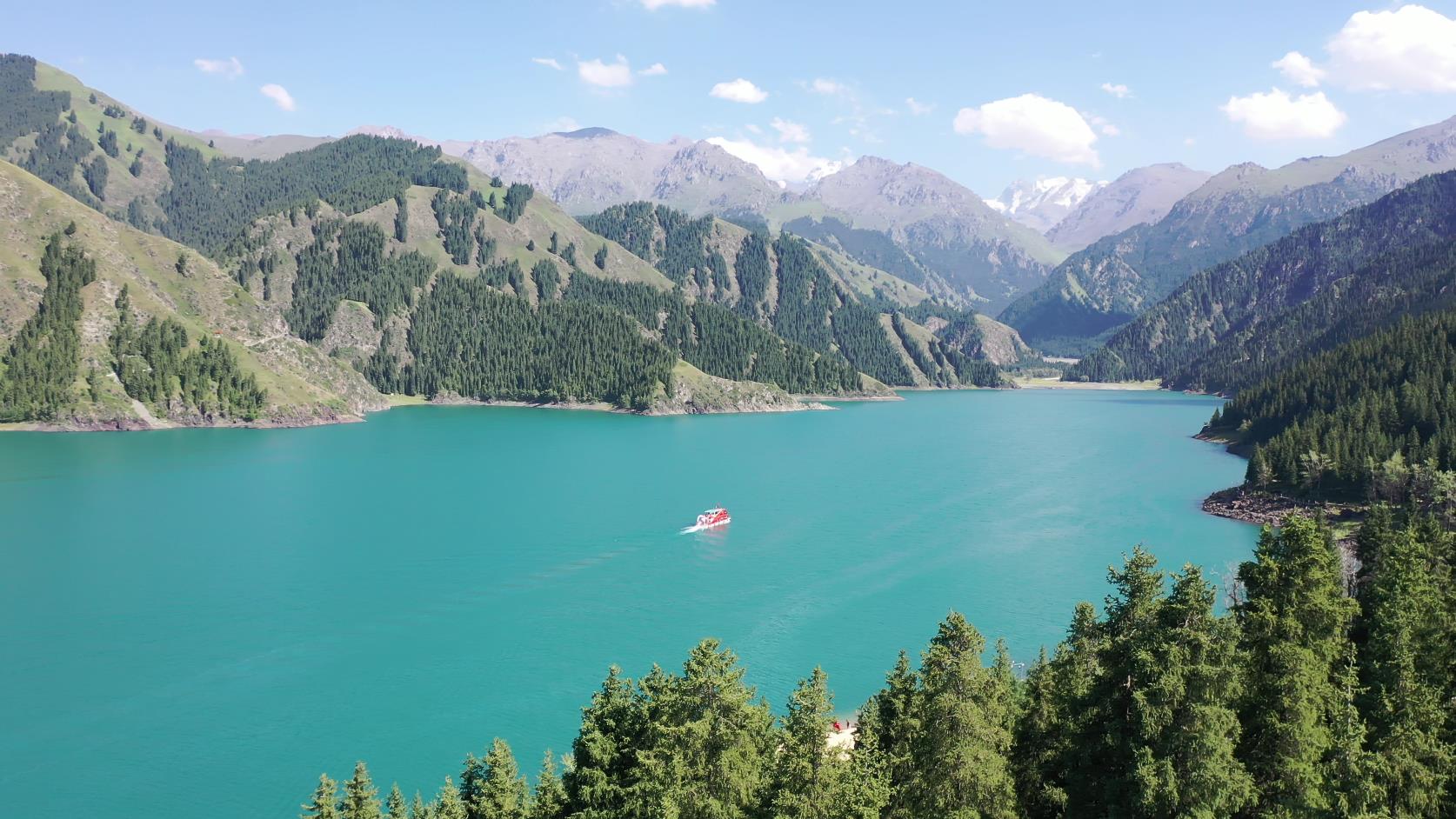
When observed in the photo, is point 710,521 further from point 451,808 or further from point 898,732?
point 451,808

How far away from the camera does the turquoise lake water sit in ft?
210

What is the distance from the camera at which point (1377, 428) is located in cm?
15050

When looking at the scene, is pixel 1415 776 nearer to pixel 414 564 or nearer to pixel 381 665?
pixel 381 665

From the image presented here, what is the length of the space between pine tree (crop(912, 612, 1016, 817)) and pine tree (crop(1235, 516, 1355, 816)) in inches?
415

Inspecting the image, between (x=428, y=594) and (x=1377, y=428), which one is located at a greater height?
(x=1377, y=428)

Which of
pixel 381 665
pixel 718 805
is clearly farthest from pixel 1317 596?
pixel 381 665

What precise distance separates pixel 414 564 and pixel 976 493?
9584 cm

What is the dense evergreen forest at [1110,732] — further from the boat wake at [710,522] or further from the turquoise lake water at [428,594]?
the boat wake at [710,522]

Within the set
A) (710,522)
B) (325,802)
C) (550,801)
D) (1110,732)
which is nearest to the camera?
(325,802)

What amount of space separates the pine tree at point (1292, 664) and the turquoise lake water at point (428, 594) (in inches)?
1426

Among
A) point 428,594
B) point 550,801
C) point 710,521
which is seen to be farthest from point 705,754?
point 710,521

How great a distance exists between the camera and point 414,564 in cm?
11050

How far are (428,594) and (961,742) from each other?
73.8m

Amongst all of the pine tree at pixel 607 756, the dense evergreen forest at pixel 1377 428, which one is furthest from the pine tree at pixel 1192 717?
the dense evergreen forest at pixel 1377 428
